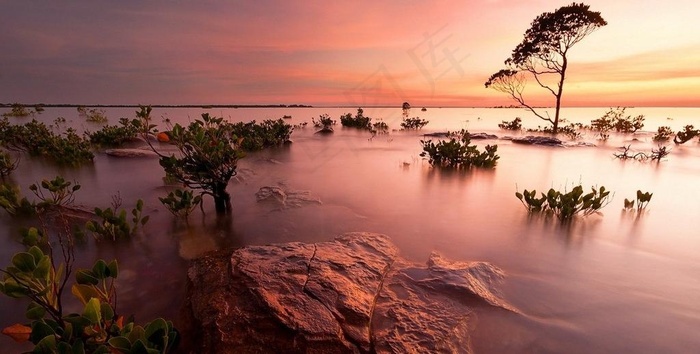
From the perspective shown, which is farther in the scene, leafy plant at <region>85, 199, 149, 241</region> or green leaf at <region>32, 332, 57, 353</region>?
leafy plant at <region>85, 199, 149, 241</region>

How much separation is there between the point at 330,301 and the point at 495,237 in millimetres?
4223

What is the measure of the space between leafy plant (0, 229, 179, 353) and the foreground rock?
0.63 m

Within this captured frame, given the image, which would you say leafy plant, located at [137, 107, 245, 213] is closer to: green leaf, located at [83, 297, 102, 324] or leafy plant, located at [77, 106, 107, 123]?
green leaf, located at [83, 297, 102, 324]

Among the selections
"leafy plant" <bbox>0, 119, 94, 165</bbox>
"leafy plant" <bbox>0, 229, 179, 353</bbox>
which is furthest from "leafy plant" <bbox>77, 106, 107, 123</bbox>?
"leafy plant" <bbox>0, 229, 179, 353</bbox>

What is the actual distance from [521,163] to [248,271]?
48.7ft

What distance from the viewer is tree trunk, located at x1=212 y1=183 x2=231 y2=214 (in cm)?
701

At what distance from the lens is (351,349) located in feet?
9.08

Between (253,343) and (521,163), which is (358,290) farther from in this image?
(521,163)

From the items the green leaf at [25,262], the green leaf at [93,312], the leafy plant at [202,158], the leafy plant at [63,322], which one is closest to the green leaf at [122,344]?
the leafy plant at [63,322]

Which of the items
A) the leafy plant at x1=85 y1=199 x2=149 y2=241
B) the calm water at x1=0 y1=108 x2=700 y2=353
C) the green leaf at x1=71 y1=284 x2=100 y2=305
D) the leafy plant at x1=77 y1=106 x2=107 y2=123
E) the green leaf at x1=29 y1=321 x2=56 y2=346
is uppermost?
the leafy plant at x1=77 y1=106 x2=107 y2=123

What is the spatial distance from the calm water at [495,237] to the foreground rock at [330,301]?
0.43m

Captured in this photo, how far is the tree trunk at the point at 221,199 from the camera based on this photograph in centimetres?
701

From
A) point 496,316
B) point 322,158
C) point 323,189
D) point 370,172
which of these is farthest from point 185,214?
point 322,158

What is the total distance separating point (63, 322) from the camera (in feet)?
7.22
